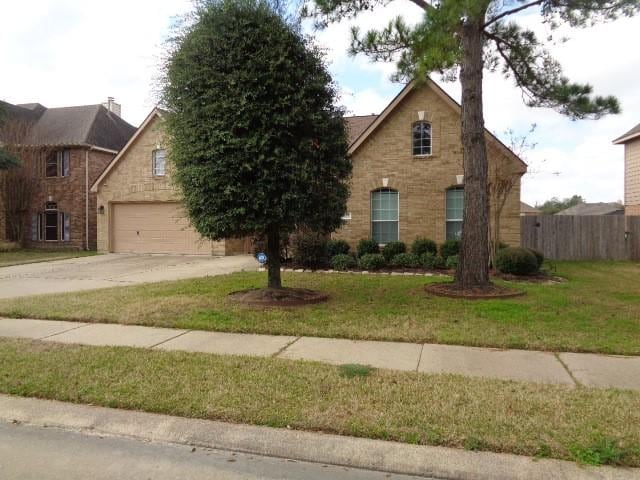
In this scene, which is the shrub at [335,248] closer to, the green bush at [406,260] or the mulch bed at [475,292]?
the green bush at [406,260]

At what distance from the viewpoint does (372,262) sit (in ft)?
49.0

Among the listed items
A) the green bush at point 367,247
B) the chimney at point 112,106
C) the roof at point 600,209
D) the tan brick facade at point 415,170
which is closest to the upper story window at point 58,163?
the chimney at point 112,106

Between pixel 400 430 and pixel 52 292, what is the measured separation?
32.9ft

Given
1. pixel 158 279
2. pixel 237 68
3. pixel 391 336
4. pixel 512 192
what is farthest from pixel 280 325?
pixel 512 192

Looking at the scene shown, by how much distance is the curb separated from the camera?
3443mm

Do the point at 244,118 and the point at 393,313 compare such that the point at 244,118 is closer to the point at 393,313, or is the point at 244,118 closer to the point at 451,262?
the point at 393,313

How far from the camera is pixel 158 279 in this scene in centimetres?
1366

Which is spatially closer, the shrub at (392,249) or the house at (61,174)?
the shrub at (392,249)

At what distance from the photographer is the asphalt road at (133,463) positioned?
11.6 ft

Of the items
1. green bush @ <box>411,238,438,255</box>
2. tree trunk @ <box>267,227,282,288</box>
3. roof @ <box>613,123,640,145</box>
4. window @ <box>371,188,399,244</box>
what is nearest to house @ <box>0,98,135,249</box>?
window @ <box>371,188,399,244</box>

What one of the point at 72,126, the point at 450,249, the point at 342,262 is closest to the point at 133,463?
the point at 342,262

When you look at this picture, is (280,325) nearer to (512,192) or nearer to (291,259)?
(291,259)

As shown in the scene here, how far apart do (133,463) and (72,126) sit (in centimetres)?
2669

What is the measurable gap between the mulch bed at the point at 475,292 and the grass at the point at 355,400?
518cm
